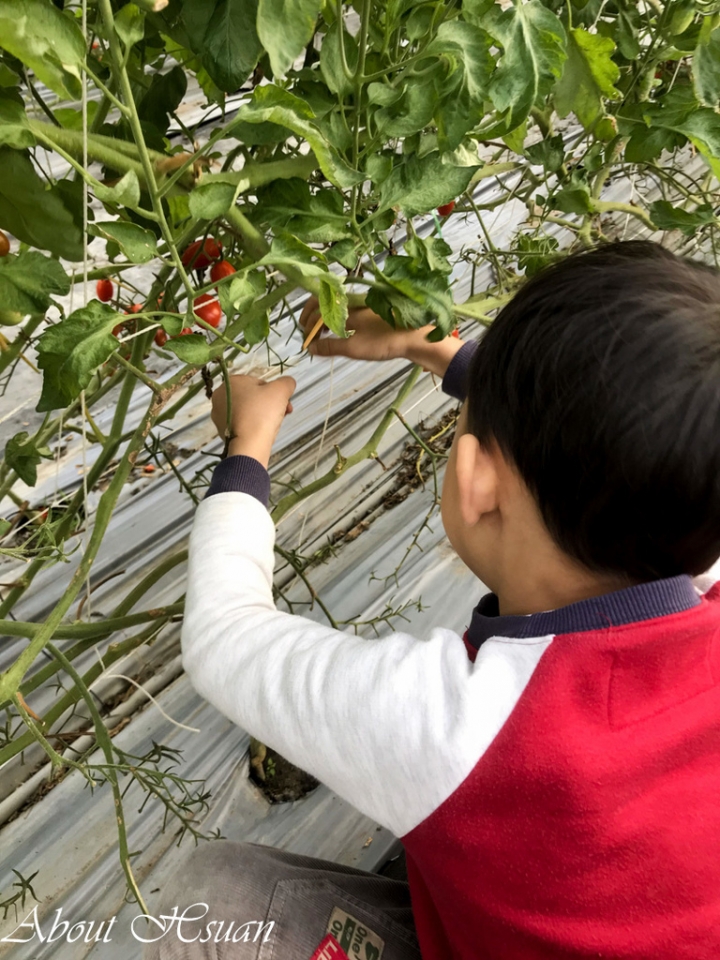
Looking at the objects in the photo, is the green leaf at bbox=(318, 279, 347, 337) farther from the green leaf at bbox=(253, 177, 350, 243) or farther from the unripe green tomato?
the unripe green tomato

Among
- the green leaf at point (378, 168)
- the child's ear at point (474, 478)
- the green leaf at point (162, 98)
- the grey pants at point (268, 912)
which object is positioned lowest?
the grey pants at point (268, 912)

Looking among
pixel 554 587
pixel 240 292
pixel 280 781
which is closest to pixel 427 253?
pixel 240 292

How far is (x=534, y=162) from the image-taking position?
0.67 m

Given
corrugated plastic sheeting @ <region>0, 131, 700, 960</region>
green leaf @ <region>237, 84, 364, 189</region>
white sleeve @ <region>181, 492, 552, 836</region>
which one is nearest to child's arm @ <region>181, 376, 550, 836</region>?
white sleeve @ <region>181, 492, 552, 836</region>

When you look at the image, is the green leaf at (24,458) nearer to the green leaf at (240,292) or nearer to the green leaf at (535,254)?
the green leaf at (240,292)

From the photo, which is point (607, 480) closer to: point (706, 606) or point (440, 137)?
point (706, 606)

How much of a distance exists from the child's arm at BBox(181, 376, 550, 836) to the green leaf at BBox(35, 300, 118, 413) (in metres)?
0.25

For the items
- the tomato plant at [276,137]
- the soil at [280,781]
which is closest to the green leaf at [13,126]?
the tomato plant at [276,137]

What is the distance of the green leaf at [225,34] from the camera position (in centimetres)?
39

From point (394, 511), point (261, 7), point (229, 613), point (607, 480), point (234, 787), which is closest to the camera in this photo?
point (261, 7)

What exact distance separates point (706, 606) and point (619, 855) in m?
0.17

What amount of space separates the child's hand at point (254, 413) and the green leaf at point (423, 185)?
0.96 feet

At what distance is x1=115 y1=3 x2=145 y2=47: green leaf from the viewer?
14.1 inches

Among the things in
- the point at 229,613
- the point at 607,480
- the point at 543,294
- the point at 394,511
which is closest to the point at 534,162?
the point at 543,294
